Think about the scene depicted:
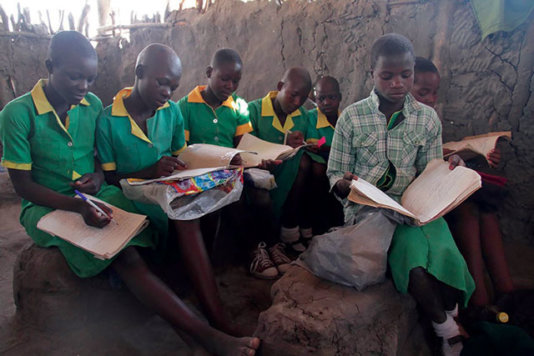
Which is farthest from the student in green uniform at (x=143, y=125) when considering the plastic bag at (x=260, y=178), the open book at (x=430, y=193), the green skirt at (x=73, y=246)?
the open book at (x=430, y=193)

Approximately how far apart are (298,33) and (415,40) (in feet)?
3.27

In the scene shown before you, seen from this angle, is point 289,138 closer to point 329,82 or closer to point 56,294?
point 329,82

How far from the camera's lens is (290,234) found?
94.4 inches

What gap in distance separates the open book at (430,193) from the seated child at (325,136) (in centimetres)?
81

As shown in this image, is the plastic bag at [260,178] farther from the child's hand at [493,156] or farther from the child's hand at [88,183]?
the child's hand at [493,156]

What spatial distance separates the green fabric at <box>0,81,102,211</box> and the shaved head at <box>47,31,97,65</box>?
16 cm

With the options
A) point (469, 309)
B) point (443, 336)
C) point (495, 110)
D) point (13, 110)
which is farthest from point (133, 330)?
point (495, 110)

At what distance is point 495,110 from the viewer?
2.37 m

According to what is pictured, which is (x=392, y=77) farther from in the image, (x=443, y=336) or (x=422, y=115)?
(x=443, y=336)

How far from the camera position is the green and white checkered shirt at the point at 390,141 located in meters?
1.76

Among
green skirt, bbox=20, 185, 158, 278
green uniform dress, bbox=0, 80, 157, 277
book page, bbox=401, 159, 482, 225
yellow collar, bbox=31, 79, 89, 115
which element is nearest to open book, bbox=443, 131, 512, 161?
book page, bbox=401, 159, 482, 225

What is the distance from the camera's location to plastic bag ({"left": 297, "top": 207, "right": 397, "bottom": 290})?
4.76 ft

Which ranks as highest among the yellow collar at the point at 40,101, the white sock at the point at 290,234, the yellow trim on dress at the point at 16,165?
the yellow collar at the point at 40,101

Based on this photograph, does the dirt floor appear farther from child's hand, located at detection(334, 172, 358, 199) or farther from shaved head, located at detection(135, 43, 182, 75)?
shaved head, located at detection(135, 43, 182, 75)
